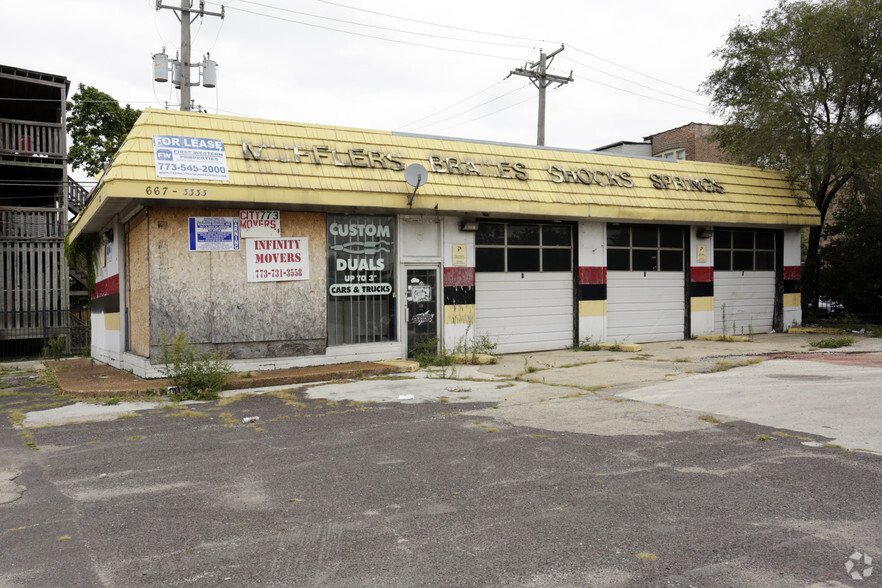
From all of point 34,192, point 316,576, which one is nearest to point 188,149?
point 316,576

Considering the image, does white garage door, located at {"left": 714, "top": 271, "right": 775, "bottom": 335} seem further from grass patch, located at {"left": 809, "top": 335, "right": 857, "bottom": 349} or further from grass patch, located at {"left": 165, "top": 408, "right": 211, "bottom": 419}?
grass patch, located at {"left": 165, "top": 408, "right": 211, "bottom": 419}

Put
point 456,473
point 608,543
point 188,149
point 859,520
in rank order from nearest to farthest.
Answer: point 608,543, point 859,520, point 456,473, point 188,149

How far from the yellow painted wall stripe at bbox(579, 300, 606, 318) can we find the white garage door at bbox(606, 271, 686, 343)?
10.5 inches

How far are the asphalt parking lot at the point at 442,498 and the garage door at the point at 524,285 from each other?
19.3ft

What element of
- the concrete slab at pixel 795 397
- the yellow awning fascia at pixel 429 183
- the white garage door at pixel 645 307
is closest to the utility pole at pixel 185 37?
the yellow awning fascia at pixel 429 183

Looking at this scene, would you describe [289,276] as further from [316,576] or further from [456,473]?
[316,576]

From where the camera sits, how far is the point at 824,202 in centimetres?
1969

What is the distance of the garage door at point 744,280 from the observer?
17391 millimetres

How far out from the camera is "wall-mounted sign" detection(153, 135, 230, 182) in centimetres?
1059

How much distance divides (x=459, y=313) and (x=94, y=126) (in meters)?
24.5

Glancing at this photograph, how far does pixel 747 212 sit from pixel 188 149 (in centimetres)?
1349

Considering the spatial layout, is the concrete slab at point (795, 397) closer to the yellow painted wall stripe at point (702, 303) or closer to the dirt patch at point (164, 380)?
the dirt patch at point (164, 380)

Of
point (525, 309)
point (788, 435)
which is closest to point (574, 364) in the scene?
point (525, 309)

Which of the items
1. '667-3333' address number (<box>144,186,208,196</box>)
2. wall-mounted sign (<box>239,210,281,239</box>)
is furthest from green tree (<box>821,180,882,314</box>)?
'667-3333' address number (<box>144,186,208,196</box>)
